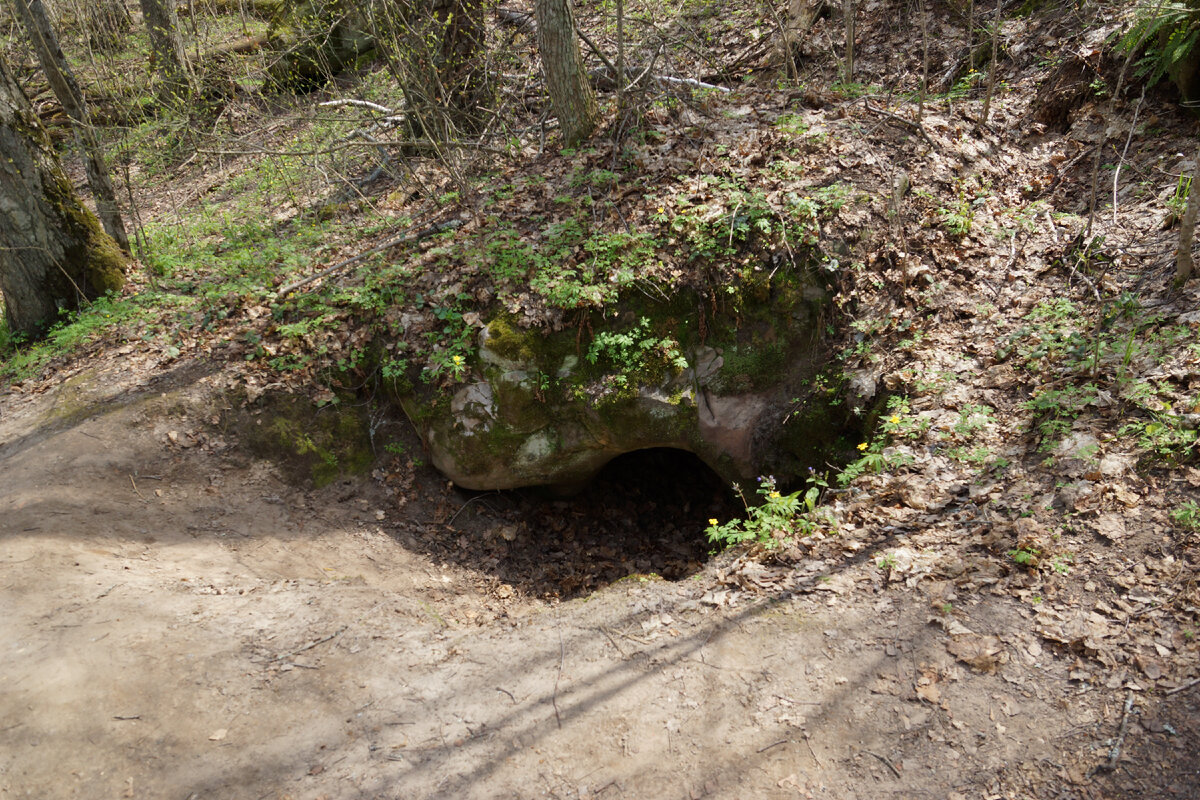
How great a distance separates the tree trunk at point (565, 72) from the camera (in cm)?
669

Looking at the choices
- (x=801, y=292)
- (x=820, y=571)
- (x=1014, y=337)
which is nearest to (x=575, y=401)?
(x=801, y=292)

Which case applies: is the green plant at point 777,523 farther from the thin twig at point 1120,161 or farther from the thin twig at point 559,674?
the thin twig at point 1120,161

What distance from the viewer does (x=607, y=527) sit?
23.3ft

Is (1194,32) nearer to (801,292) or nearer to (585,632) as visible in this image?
(801,292)

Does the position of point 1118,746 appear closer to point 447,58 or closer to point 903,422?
point 903,422

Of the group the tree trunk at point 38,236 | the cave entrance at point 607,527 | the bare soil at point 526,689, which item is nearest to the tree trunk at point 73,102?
the tree trunk at point 38,236

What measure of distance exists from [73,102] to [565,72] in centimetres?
598

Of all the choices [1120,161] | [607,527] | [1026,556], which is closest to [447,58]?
[607,527]

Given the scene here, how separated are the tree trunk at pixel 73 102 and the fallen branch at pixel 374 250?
10.2 feet

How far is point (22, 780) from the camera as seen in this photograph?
10.5 ft

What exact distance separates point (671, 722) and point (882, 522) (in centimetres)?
207

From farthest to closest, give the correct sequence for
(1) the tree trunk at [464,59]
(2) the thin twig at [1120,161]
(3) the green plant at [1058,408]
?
(1) the tree trunk at [464,59]
(2) the thin twig at [1120,161]
(3) the green plant at [1058,408]

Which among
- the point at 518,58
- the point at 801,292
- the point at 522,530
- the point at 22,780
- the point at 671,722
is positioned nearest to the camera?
the point at 22,780

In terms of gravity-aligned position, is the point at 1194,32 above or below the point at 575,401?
above
